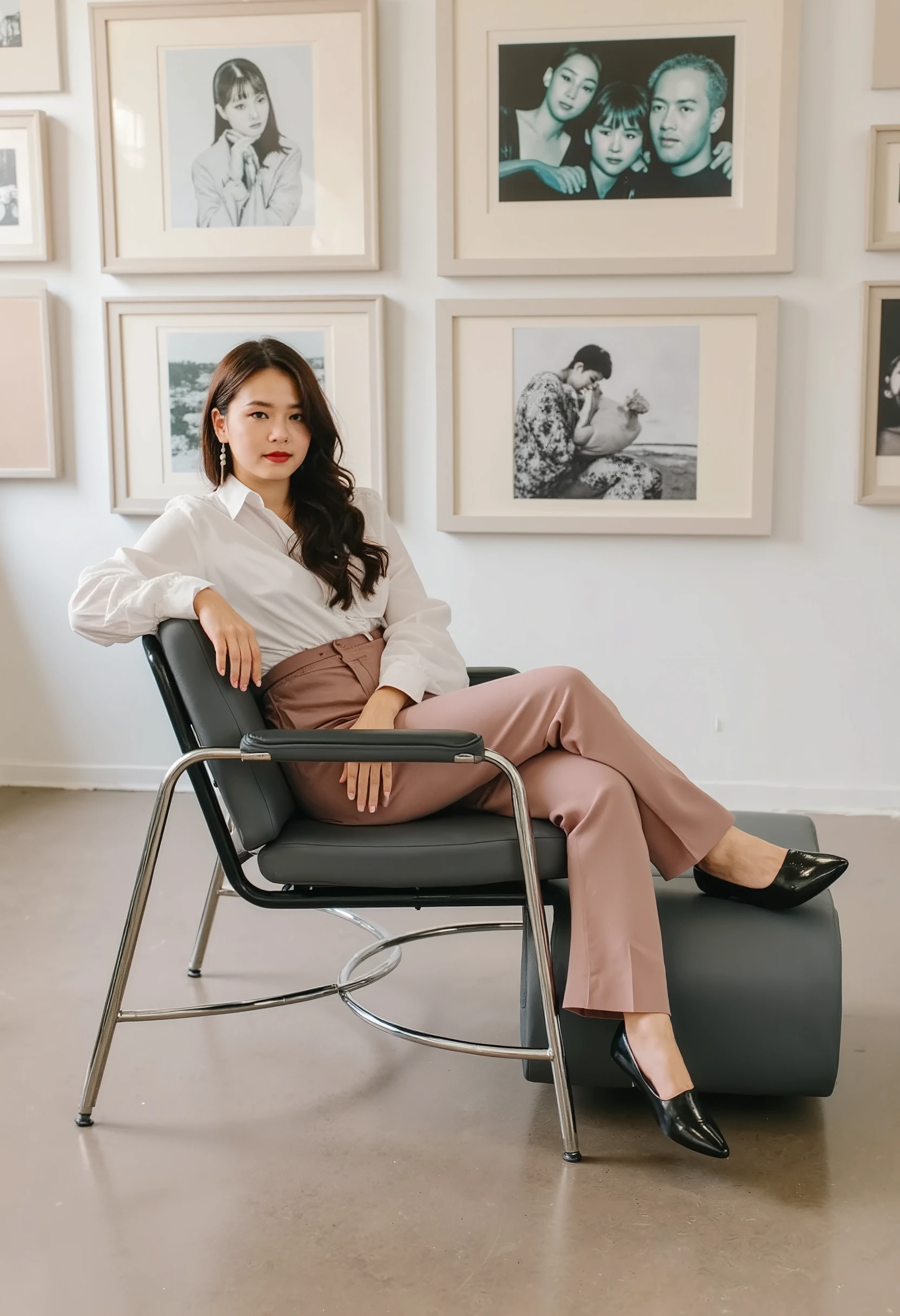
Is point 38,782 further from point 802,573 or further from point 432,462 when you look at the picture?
point 802,573

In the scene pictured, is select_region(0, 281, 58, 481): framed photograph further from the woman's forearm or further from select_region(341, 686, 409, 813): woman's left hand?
select_region(341, 686, 409, 813): woman's left hand

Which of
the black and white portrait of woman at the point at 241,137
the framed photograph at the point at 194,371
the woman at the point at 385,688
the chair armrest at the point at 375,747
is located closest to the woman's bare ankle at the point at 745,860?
the woman at the point at 385,688

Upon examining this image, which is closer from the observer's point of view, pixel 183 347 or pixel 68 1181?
pixel 68 1181

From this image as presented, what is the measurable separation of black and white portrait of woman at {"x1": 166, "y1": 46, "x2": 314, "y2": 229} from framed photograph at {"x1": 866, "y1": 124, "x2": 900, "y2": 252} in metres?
1.55

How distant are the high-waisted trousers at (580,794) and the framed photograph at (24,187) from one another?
2179mm

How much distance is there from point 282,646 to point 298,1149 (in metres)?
0.80

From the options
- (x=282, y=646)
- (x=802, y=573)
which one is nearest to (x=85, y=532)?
(x=282, y=646)

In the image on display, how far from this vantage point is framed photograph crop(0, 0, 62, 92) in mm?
3361

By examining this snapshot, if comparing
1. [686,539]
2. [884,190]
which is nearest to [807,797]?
[686,539]

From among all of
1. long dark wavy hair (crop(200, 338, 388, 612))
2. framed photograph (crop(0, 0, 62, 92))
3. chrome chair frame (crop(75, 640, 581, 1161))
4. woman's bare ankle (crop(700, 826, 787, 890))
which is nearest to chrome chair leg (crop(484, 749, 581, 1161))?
chrome chair frame (crop(75, 640, 581, 1161))

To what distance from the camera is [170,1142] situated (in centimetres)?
170

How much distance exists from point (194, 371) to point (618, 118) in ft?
4.62

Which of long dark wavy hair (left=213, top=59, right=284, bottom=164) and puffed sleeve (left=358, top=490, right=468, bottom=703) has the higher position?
long dark wavy hair (left=213, top=59, right=284, bottom=164)

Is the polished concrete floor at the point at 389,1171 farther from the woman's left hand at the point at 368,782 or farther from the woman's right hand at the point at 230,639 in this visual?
the woman's right hand at the point at 230,639
